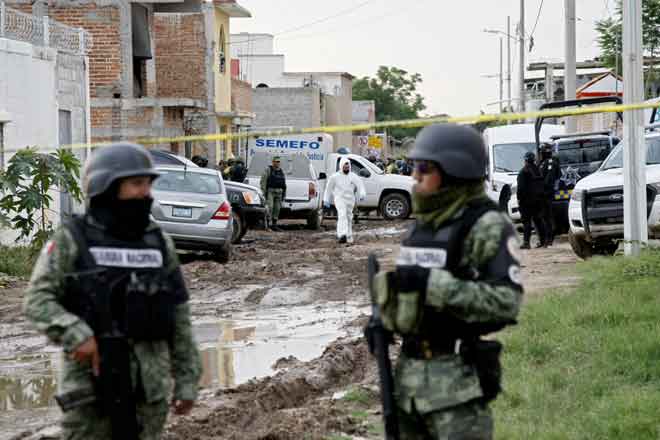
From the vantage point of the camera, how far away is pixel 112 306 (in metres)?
4.57

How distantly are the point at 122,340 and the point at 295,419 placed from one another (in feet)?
10.7

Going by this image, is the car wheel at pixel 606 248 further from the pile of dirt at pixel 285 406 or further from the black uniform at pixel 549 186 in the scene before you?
the pile of dirt at pixel 285 406

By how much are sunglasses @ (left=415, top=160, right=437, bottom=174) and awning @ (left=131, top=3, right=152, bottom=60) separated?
2987cm

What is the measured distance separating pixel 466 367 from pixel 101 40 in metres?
29.8

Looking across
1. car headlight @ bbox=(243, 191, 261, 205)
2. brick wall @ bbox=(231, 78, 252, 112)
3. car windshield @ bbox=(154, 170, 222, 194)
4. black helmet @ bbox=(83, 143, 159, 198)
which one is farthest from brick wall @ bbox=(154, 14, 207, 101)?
black helmet @ bbox=(83, 143, 159, 198)

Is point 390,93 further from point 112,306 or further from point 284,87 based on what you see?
point 112,306

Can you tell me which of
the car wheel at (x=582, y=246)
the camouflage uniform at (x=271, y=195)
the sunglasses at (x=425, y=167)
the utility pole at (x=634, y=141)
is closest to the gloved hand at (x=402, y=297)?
the sunglasses at (x=425, y=167)

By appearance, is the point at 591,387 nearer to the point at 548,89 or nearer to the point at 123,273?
the point at 123,273

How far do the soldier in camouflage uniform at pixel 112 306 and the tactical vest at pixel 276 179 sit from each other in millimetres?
23506

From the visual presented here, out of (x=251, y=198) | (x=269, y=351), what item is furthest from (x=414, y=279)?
(x=251, y=198)

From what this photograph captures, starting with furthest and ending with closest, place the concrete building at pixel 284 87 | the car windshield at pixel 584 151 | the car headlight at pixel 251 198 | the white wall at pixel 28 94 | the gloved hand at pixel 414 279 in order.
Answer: the concrete building at pixel 284 87, the car headlight at pixel 251 198, the car windshield at pixel 584 151, the white wall at pixel 28 94, the gloved hand at pixel 414 279

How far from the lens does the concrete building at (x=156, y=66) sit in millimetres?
33000

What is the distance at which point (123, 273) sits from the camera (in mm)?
4578

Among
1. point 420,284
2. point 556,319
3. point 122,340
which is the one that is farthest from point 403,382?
point 556,319
